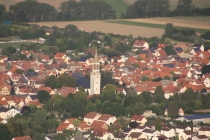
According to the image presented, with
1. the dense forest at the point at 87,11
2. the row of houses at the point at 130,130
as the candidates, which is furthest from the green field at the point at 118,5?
the row of houses at the point at 130,130

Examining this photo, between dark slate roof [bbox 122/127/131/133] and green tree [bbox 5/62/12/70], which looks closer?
dark slate roof [bbox 122/127/131/133]

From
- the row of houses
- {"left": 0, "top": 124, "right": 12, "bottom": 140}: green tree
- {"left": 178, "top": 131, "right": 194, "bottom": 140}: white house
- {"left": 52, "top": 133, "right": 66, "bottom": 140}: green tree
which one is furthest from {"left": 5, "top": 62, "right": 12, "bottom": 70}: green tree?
{"left": 178, "top": 131, "right": 194, "bottom": 140}: white house

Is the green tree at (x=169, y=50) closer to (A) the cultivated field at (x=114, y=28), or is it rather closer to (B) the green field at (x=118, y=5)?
(A) the cultivated field at (x=114, y=28)

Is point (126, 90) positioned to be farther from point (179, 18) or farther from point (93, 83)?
point (179, 18)

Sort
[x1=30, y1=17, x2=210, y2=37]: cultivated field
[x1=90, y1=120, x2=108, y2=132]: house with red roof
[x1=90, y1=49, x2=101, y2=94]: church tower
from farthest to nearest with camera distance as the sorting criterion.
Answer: [x1=30, y1=17, x2=210, y2=37]: cultivated field, [x1=90, y1=49, x2=101, y2=94]: church tower, [x1=90, y1=120, x2=108, y2=132]: house with red roof

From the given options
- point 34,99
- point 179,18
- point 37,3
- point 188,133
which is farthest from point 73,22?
point 188,133

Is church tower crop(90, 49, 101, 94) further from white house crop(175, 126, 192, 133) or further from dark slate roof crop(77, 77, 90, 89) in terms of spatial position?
white house crop(175, 126, 192, 133)

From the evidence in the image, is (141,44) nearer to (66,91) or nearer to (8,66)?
(8,66)
